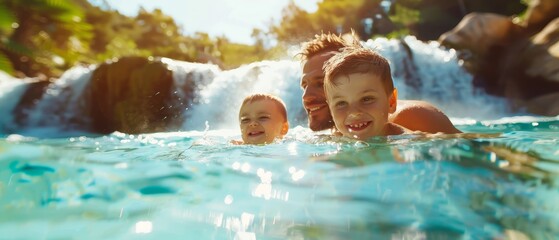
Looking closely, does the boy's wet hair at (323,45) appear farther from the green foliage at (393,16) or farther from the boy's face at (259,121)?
the green foliage at (393,16)

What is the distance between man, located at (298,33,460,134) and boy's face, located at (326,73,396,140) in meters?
0.52

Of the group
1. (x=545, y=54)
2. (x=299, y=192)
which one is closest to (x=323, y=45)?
(x=299, y=192)

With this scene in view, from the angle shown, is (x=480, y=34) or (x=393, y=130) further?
(x=480, y=34)

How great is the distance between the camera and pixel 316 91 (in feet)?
13.7

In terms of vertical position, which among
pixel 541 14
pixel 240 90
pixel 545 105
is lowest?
pixel 545 105

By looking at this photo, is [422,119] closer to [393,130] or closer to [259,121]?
[393,130]

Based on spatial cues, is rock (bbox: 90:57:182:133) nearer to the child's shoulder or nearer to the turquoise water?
the child's shoulder

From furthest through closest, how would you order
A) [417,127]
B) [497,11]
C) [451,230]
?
[497,11], [417,127], [451,230]

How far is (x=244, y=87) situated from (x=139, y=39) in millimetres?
19847

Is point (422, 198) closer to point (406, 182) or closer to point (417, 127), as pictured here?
point (406, 182)

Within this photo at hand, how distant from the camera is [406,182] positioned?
1.90 meters

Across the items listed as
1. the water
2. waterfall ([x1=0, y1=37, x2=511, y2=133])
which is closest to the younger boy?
the water

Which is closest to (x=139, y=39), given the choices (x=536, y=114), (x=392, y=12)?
(x=392, y=12)

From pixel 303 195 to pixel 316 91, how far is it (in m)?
2.39
